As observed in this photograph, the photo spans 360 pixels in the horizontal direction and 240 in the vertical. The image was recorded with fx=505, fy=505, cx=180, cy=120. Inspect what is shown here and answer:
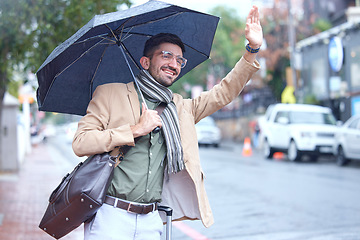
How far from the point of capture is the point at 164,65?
2.98 meters

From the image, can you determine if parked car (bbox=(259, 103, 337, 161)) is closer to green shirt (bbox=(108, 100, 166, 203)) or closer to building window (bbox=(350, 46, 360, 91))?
building window (bbox=(350, 46, 360, 91))

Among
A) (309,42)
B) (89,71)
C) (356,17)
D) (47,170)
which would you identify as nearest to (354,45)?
(356,17)

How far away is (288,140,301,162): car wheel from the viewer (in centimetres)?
1794

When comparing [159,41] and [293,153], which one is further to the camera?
[293,153]

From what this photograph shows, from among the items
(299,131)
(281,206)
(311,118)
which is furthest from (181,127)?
(311,118)

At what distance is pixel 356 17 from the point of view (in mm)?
25250

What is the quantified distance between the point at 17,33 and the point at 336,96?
18926 mm

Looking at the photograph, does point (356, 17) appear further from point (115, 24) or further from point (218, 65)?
point (115, 24)

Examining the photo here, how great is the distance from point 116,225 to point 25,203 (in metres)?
7.07

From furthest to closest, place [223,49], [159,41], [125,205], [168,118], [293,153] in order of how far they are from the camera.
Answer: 1. [223,49]
2. [293,153]
3. [159,41]
4. [168,118]
5. [125,205]

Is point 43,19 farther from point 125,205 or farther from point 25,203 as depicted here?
point 125,205

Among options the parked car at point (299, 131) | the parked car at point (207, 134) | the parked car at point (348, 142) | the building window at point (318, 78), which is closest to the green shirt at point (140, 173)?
the parked car at point (348, 142)

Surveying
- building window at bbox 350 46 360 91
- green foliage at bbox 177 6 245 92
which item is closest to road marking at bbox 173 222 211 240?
building window at bbox 350 46 360 91

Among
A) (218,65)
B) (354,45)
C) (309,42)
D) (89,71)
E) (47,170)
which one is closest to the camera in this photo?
(89,71)
